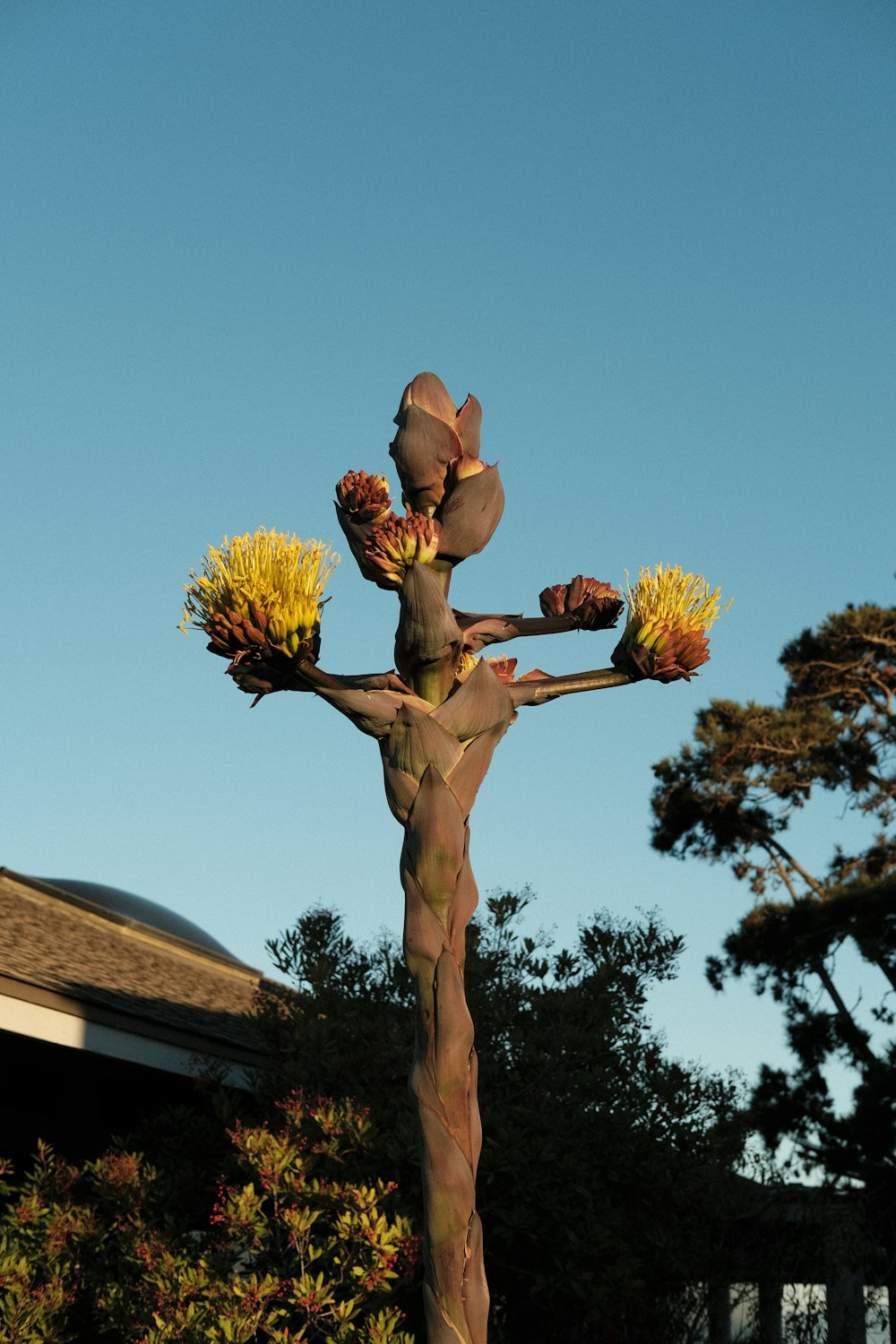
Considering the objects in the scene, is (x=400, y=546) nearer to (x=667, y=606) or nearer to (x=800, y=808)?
(x=667, y=606)

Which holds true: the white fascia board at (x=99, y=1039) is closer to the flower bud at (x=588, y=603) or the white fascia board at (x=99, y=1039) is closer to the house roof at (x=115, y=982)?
the house roof at (x=115, y=982)

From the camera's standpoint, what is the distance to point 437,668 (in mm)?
3998

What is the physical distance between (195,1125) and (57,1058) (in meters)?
1.62

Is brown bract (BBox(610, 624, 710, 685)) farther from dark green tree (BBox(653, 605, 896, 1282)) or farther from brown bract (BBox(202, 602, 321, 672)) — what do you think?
dark green tree (BBox(653, 605, 896, 1282))

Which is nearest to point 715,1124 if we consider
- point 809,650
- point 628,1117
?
point 628,1117

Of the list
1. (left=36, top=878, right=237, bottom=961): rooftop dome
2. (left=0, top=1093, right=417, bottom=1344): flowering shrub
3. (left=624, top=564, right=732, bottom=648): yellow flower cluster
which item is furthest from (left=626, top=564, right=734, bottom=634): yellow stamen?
(left=36, top=878, right=237, bottom=961): rooftop dome

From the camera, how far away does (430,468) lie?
4.25 meters

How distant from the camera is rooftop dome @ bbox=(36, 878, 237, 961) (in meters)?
16.5

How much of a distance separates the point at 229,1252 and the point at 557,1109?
7.08ft

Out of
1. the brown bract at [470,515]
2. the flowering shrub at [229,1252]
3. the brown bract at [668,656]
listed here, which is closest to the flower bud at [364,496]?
the brown bract at [470,515]

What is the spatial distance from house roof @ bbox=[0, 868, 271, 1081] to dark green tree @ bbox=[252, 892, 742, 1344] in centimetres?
74

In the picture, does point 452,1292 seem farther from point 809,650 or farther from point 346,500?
point 809,650

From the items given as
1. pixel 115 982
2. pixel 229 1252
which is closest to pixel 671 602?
pixel 229 1252

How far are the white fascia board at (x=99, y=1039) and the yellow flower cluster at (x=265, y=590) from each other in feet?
15.7
